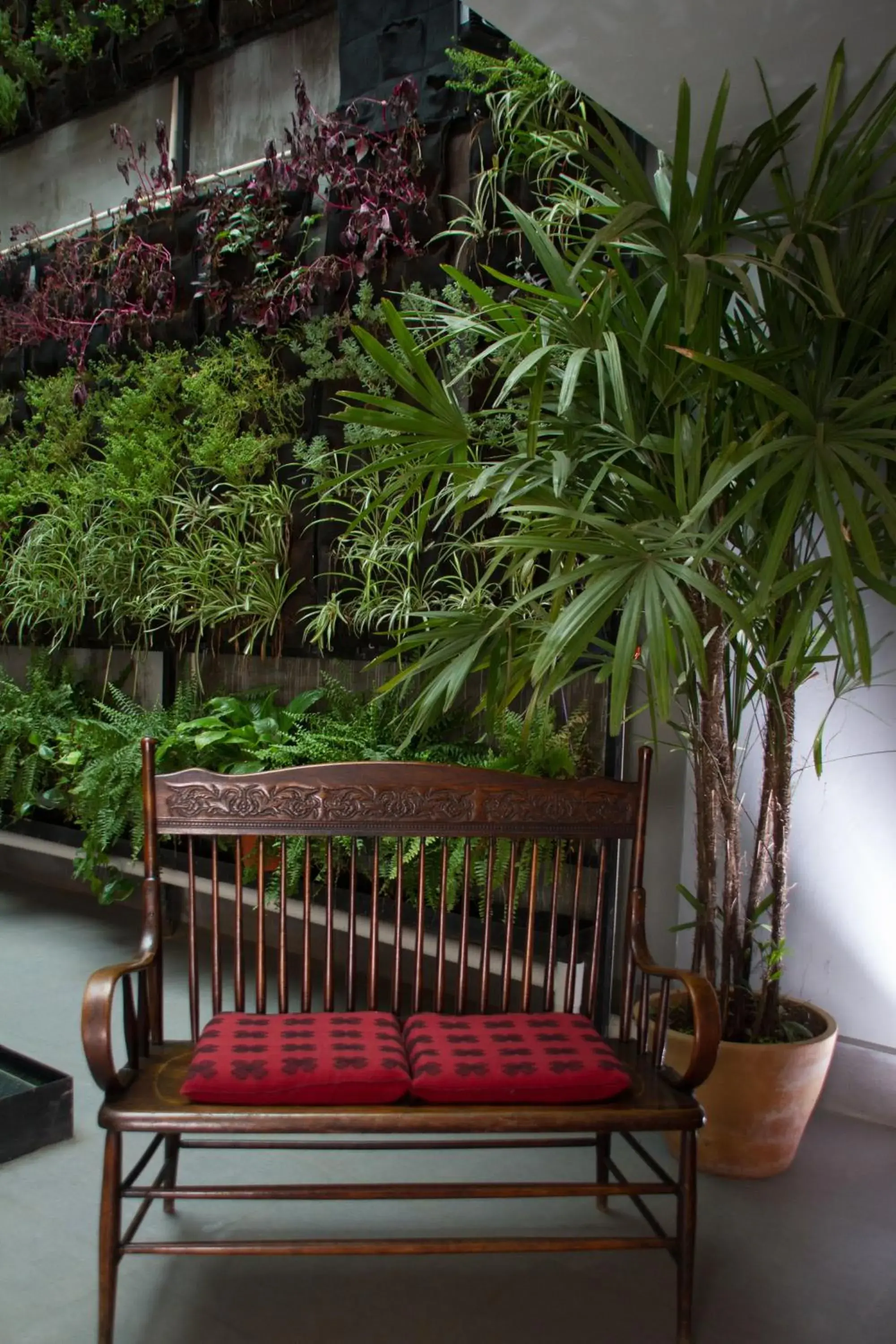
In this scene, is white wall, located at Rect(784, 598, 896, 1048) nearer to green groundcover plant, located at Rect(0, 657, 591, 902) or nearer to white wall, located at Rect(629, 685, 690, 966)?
white wall, located at Rect(629, 685, 690, 966)

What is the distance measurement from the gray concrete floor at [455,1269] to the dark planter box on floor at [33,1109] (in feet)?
0.12

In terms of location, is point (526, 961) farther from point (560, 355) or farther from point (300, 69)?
point (300, 69)

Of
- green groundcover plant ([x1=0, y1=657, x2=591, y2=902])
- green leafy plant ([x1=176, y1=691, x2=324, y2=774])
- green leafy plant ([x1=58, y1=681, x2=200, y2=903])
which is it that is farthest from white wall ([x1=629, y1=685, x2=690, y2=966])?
green leafy plant ([x1=58, y1=681, x2=200, y2=903])

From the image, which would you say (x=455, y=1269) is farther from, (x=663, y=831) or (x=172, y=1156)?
(x=663, y=831)

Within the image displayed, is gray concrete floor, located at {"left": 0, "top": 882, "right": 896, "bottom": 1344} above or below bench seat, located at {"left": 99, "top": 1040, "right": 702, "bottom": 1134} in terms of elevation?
below

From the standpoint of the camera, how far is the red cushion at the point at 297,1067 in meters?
1.86

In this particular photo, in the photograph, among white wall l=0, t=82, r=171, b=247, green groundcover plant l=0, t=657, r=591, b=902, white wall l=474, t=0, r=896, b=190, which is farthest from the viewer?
white wall l=0, t=82, r=171, b=247

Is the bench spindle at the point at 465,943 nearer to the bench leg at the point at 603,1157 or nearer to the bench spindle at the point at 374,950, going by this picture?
the bench spindle at the point at 374,950

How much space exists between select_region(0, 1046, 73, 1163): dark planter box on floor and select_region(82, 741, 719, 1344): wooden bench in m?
0.32

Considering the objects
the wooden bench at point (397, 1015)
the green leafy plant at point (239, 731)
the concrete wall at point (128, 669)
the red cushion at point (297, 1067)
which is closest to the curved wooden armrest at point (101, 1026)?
the wooden bench at point (397, 1015)

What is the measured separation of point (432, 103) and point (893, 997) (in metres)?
3.21

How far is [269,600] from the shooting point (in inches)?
164

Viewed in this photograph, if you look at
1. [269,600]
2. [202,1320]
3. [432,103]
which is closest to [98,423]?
[269,600]

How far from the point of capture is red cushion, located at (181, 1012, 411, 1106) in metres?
1.86
